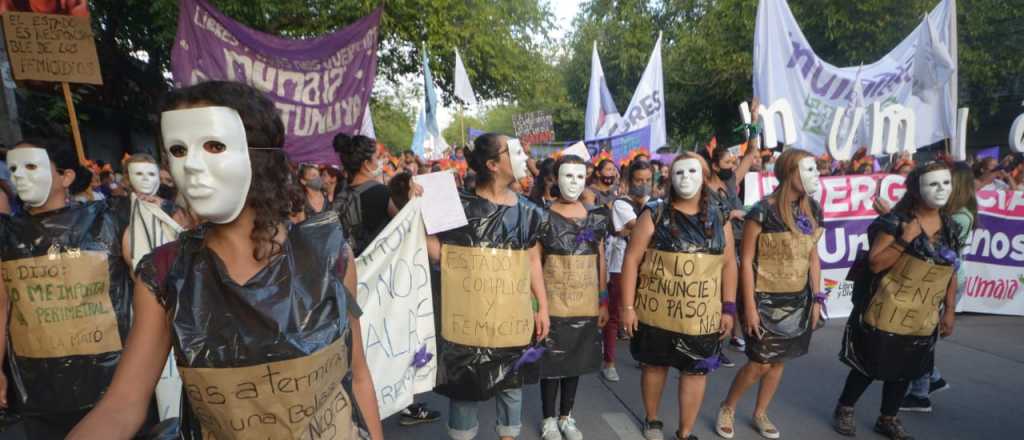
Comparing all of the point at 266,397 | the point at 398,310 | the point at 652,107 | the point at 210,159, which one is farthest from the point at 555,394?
the point at 652,107

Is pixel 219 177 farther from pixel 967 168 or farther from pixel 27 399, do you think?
pixel 967 168

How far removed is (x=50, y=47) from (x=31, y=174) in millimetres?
1902

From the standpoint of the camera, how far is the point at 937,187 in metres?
3.04

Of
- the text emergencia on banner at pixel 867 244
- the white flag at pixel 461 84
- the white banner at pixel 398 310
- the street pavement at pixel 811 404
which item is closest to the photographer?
the white banner at pixel 398 310

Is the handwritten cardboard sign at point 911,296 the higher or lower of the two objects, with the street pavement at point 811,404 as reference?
higher

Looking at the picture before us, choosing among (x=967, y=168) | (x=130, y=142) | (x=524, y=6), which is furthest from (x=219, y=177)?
(x=130, y=142)

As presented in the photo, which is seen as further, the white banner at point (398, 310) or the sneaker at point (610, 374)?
the sneaker at point (610, 374)

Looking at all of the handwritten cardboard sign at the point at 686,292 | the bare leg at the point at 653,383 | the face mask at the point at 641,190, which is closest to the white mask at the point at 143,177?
the handwritten cardboard sign at the point at 686,292

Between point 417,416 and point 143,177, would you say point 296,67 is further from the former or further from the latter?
point 417,416

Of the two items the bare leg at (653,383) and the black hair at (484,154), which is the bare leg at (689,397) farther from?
the black hair at (484,154)

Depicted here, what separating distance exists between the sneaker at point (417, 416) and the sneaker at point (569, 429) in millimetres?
918

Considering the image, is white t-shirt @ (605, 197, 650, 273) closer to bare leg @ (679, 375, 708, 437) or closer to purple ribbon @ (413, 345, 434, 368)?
bare leg @ (679, 375, 708, 437)

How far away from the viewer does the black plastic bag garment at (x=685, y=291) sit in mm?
2920

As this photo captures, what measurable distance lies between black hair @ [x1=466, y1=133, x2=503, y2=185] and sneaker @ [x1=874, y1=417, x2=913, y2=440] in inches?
117
